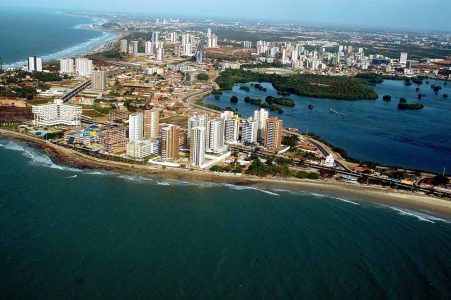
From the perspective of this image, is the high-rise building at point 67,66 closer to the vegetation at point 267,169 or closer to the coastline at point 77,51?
the coastline at point 77,51

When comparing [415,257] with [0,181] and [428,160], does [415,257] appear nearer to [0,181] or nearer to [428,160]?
[428,160]

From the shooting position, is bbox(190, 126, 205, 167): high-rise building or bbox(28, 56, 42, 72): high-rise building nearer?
bbox(190, 126, 205, 167): high-rise building

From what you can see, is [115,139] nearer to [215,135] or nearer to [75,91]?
[215,135]

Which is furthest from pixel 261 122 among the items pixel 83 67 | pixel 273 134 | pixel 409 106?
pixel 83 67

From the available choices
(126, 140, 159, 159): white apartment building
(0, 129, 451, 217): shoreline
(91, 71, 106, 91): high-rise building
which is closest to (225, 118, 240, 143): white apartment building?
(126, 140, 159, 159): white apartment building

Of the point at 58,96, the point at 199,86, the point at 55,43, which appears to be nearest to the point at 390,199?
the point at 58,96

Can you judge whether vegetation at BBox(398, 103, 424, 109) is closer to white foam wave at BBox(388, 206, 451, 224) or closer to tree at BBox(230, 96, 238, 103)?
tree at BBox(230, 96, 238, 103)

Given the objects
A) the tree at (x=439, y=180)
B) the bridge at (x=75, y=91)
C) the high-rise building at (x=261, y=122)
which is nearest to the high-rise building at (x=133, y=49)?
the bridge at (x=75, y=91)
